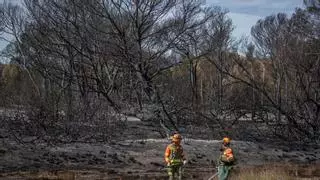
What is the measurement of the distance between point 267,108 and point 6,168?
13.0 meters

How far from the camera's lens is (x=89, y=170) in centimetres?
1962

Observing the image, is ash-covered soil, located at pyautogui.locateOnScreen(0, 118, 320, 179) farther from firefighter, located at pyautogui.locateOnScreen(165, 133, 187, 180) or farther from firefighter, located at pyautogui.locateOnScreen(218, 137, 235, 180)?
firefighter, located at pyautogui.locateOnScreen(218, 137, 235, 180)

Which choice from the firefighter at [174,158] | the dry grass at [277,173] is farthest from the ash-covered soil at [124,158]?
the firefighter at [174,158]

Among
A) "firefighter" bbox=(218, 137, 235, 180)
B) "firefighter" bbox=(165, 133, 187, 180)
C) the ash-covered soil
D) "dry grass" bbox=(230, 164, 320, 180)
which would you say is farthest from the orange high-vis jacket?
the ash-covered soil

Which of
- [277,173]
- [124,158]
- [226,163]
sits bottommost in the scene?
[277,173]

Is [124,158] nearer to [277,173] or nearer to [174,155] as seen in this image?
[277,173]

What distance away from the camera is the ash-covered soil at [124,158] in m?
19.0

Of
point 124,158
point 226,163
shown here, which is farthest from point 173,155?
point 124,158

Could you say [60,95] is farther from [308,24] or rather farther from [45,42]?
[308,24]

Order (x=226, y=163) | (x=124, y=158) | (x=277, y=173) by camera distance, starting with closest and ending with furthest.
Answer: (x=226, y=163) < (x=277, y=173) < (x=124, y=158)

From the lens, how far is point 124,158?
22.5 meters

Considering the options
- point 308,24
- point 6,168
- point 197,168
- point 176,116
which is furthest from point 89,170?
point 308,24

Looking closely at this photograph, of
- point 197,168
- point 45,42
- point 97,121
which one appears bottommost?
point 197,168

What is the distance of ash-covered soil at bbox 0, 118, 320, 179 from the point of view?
19.0 meters
